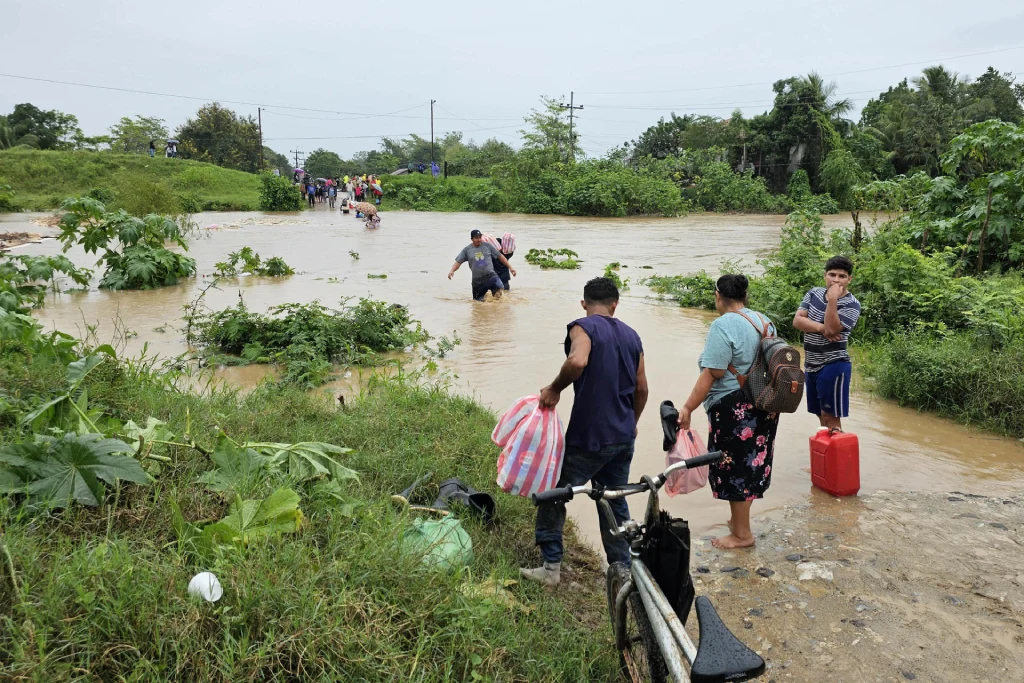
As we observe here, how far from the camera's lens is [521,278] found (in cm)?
1599

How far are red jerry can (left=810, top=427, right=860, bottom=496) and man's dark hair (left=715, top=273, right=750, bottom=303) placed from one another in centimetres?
169

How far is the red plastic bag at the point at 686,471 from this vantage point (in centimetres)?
400

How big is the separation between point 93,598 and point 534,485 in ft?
6.54

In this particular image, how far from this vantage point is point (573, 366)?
365 centimetres

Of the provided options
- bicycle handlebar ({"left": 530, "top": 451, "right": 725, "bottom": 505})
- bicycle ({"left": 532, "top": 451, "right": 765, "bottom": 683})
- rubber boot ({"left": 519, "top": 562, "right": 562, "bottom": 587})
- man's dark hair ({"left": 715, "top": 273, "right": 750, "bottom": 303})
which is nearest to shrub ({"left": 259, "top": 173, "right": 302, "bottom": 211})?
man's dark hair ({"left": 715, "top": 273, "right": 750, "bottom": 303})

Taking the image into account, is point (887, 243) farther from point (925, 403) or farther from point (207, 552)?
point (207, 552)

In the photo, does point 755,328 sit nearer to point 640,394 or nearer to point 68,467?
point 640,394

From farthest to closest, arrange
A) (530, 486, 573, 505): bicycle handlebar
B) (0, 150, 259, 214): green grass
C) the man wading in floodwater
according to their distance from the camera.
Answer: (0, 150, 259, 214): green grass, the man wading in floodwater, (530, 486, 573, 505): bicycle handlebar

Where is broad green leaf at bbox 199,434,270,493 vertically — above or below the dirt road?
above

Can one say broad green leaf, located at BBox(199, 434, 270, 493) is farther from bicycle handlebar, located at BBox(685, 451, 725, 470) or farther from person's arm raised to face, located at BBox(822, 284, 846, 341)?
person's arm raised to face, located at BBox(822, 284, 846, 341)

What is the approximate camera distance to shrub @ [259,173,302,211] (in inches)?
1521

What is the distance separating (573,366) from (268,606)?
1759 mm

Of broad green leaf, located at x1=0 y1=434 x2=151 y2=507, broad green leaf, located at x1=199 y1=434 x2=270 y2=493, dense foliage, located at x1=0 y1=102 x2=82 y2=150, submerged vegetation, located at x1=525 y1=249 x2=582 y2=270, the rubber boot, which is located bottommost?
the rubber boot

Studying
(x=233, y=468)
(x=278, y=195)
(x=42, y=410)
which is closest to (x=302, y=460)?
(x=233, y=468)
